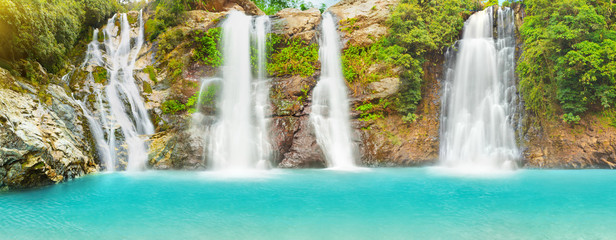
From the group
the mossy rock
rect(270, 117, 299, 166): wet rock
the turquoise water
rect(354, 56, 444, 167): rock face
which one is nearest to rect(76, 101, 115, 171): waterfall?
the turquoise water

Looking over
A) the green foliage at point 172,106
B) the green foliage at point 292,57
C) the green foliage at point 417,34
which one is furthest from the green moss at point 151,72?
the green foliage at point 417,34

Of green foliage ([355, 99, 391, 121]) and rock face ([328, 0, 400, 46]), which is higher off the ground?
rock face ([328, 0, 400, 46])

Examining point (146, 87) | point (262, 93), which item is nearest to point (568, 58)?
point (262, 93)

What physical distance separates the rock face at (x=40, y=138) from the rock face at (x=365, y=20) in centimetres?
1179

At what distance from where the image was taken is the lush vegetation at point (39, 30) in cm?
987

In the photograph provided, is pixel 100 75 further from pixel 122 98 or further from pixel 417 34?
pixel 417 34

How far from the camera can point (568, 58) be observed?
11.6 meters

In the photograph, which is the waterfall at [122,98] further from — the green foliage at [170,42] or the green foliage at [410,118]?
the green foliage at [410,118]

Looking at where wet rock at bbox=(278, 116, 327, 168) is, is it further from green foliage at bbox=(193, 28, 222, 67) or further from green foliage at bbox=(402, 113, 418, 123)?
green foliage at bbox=(193, 28, 222, 67)

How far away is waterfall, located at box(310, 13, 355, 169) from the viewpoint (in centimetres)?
1314

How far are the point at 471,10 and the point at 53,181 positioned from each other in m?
17.3

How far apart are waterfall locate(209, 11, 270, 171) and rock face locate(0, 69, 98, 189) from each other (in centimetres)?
424

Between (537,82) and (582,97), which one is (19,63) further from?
(582,97)

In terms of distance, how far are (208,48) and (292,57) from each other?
3905 millimetres
